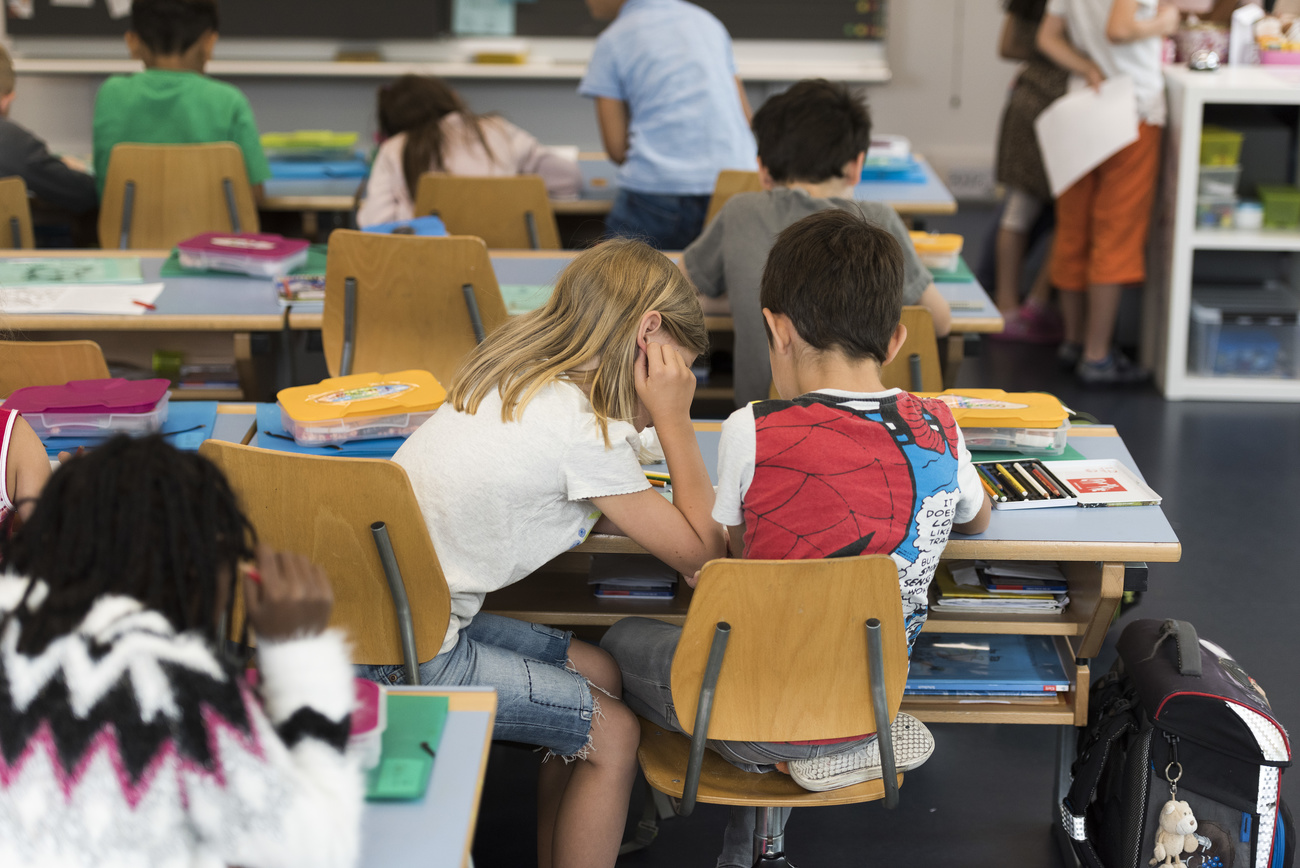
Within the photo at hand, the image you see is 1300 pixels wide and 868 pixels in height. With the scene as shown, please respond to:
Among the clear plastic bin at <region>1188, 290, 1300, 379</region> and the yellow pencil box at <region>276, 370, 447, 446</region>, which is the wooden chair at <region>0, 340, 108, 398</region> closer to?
the yellow pencil box at <region>276, 370, 447, 446</region>

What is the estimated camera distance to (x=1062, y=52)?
4.21 metres

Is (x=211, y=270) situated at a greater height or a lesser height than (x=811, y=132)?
lesser

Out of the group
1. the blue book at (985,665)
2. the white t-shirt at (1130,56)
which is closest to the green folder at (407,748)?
the blue book at (985,665)

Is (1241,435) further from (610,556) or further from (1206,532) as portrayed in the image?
(610,556)

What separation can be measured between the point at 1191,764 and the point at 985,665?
1.09 feet

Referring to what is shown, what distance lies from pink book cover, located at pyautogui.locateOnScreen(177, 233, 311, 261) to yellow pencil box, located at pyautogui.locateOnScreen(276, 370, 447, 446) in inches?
37.7

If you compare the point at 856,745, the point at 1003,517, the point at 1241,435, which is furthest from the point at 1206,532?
the point at 856,745

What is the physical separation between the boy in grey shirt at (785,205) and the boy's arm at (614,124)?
108 cm

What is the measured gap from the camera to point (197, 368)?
10.1 feet

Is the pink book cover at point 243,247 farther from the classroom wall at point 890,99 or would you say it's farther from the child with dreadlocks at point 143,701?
the classroom wall at point 890,99

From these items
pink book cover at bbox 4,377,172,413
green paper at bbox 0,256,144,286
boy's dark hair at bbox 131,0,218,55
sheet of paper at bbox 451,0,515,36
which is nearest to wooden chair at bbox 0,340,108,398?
pink book cover at bbox 4,377,172,413

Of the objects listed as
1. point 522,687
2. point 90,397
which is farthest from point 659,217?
point 522,687

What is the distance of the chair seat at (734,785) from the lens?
1.62 metres

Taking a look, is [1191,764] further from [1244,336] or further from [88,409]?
[1244,336]
